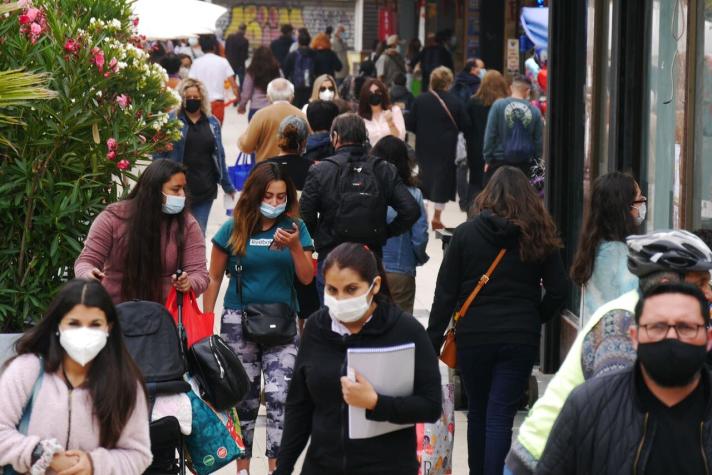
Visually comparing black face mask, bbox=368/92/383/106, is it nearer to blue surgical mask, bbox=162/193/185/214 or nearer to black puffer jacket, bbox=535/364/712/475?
blue surgical mask, bbox=162/193/185/214

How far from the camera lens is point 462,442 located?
26.6ft

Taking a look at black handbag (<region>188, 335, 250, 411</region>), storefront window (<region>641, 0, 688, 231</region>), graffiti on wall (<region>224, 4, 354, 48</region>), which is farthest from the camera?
graffiti on wall (<region>224, 4, 354, 48</region>)

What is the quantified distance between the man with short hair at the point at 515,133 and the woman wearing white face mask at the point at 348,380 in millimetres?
8420

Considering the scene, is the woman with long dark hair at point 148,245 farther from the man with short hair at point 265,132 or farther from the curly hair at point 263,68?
the curly hair at point 263,68

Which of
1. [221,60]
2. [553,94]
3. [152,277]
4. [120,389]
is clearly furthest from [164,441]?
[221,60]

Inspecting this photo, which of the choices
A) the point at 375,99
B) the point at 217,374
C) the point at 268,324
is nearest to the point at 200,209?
the point at 375,99

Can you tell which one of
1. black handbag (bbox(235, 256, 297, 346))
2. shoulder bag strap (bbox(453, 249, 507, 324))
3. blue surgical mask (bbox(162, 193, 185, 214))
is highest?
blue surgical mask (bbox(162, 193, 185, 214))

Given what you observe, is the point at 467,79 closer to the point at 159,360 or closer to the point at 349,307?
the point at 159,360

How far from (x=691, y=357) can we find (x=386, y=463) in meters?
1.57

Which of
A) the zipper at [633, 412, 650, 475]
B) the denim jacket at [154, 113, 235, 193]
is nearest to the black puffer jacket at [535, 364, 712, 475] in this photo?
the zipper at [633, 412, 650, 475]

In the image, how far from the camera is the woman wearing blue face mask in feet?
22.8

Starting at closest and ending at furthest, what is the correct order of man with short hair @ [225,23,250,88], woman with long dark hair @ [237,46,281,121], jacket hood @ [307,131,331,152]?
jacket hood @ [307,131,331,152], woman with long dark hair @ [237,46,281,121], man with short hair @ [225,23,250,88]

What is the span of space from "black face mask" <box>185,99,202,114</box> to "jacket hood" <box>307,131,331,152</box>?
166cm

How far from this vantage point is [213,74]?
1848 cm
